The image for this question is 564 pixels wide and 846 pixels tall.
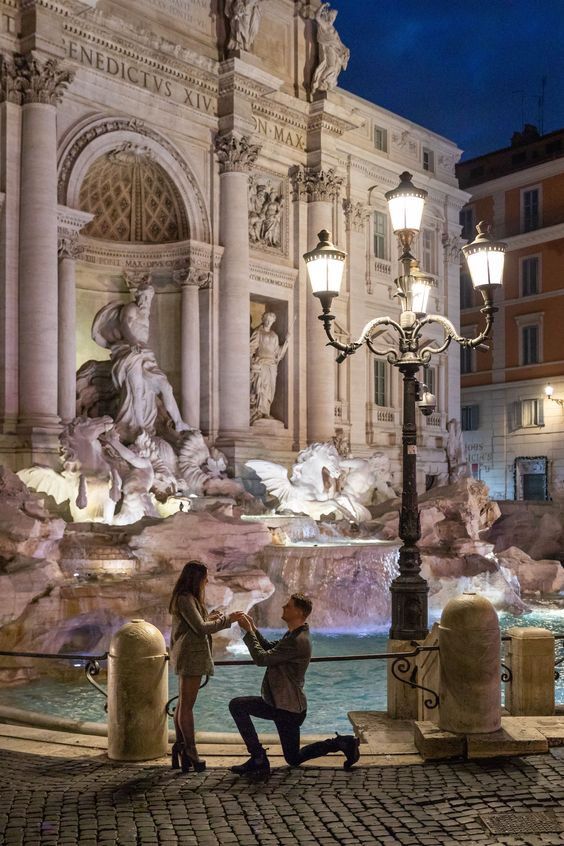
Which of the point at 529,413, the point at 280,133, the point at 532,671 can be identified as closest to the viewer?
the point at 532,671

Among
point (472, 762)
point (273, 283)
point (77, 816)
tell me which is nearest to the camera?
point (77, 816)

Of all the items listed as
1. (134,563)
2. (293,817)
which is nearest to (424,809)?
(293,817)

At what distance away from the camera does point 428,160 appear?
96.4 ft

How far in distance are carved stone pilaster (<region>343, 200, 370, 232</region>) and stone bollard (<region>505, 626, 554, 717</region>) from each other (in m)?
19.2

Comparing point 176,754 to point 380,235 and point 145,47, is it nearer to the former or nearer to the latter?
point 145,47

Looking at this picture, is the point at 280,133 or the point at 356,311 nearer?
the point at 280,133

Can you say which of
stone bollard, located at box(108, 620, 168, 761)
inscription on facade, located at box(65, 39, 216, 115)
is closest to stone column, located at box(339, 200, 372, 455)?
inscription on facade, located at box(65, 39, 216, 115)

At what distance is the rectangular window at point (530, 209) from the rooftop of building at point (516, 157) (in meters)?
0.95

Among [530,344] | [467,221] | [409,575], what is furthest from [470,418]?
[409,575]

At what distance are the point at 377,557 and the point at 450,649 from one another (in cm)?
932

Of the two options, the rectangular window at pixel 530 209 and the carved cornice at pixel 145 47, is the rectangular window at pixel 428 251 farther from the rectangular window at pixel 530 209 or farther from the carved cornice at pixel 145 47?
the carved cornice at pixel 145 47

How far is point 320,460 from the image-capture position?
19.9 meters

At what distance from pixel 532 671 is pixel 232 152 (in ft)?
53.5

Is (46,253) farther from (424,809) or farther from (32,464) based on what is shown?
(424,809)
